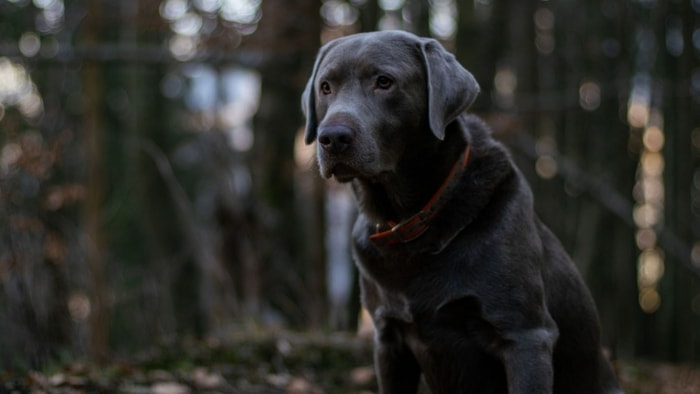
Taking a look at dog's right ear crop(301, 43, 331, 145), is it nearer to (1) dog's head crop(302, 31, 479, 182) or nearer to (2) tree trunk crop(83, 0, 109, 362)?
(1) dog's head crop(302, 31, 479, 182)

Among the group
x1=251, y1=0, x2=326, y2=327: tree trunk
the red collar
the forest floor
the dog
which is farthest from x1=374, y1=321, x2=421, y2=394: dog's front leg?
x1=251, y1=0, x2=326, y2=327: tree trunk

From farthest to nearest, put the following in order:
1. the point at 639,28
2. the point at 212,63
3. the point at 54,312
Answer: the point at 639,28 < the point at 212,63 < the point at 54,312

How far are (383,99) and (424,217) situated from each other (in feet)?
1.74

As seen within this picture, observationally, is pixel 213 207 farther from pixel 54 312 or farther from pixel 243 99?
pixel 243 99

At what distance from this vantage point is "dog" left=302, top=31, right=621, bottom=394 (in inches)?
133

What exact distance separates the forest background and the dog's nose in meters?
1.05

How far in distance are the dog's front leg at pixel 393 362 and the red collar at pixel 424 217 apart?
44 centimetres

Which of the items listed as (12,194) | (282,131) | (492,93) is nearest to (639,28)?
(492,93)

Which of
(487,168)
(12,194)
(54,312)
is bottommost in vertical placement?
(54,312)

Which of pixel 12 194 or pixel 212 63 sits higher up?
pixel 212 63

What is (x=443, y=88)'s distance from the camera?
11.5 feet

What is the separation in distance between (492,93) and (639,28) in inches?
177

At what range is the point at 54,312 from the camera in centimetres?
634

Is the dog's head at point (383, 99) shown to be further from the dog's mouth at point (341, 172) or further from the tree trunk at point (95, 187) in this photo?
the tree trunk at point (95, 187)
